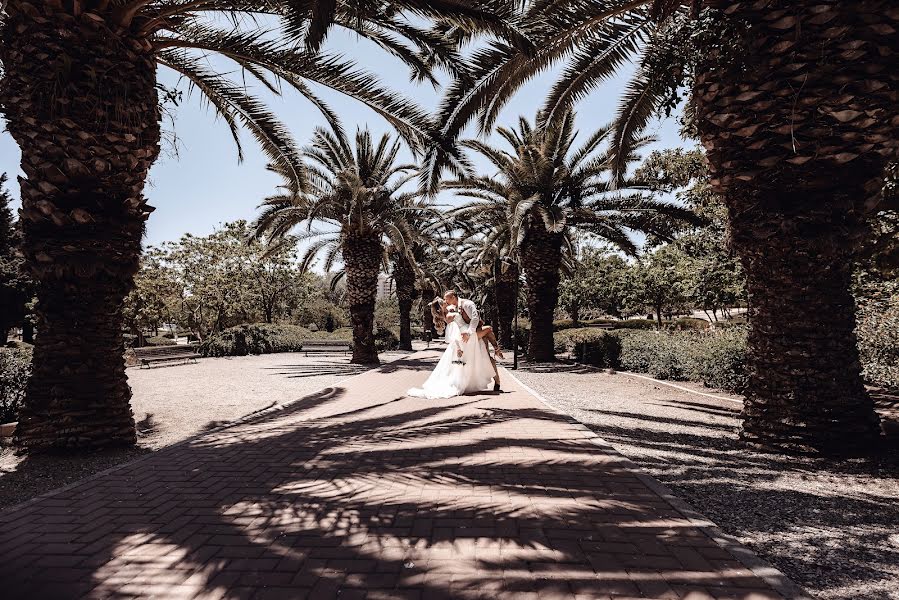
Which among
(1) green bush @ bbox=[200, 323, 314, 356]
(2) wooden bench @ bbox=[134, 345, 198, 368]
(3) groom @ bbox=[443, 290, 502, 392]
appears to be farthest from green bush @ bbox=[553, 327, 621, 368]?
(1) green bush @ bbox=[200, 323, 314, 356]

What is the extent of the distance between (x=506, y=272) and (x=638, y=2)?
17.3 metres

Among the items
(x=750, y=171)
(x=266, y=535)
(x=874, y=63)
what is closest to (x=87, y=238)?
(x=266, y=535)

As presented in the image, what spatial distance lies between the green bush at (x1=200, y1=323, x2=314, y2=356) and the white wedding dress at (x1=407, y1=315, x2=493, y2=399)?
1698 centimetres

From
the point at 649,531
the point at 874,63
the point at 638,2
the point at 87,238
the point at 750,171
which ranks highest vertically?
the point at 638,2

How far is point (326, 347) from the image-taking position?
29.8 metres

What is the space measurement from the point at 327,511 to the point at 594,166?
48.3ft

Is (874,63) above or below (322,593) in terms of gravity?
above

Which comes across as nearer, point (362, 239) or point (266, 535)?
point (266, 535)

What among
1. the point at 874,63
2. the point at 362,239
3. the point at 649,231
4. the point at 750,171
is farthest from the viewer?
the point at 362,239

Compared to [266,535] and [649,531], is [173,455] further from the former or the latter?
[649,531]

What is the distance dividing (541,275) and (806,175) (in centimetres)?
1189

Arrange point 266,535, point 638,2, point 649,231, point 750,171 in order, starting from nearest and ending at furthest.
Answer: point 266,535
point 750,171
point 638,2
point 649,231

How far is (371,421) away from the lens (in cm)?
714

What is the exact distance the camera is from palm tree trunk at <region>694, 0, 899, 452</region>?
15.4ft
